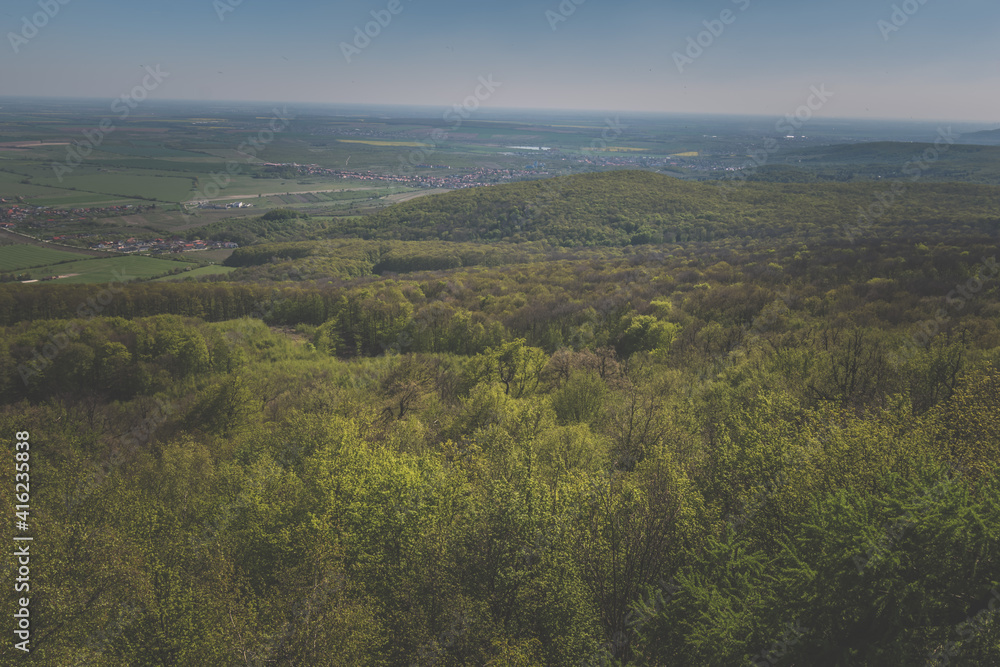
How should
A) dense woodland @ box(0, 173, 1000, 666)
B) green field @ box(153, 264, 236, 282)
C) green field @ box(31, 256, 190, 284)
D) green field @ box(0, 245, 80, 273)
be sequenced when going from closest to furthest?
dense woodland @ box(0, 173, 1000, 666) < green field @ box(31, 256, 190, 284) < green field @ box(0, 245, 80, 273) < green field @ box(153, 264, 236, 282)

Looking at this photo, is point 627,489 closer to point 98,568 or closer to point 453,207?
point 98,568

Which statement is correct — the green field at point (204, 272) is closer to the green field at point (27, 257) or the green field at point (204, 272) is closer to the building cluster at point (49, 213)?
the green field at point (27, 257)

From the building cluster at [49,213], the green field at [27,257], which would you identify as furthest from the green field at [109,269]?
the building cluster at [49,213]

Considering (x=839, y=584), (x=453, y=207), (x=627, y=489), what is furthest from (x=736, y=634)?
(x=453, y=207)

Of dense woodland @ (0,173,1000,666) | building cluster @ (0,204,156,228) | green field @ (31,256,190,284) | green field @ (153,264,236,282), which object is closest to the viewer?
dense woodland @ (0,173,1000,666)

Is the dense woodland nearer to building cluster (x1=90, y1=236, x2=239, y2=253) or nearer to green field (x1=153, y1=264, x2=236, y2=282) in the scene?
green field (x1=153, y1=264, x2=236, y2=282)

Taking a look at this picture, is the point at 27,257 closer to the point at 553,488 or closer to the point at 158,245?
the point at 158,245

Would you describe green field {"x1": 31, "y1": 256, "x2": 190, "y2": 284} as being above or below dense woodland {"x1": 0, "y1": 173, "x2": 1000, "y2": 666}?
below

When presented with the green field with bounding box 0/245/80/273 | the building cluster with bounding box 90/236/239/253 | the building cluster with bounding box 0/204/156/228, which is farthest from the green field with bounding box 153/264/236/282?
the building cluster with bounding box 0/204/156/228

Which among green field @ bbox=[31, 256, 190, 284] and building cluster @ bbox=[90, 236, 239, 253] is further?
building cluster @ bbox=[90, 236, 239, 253]
